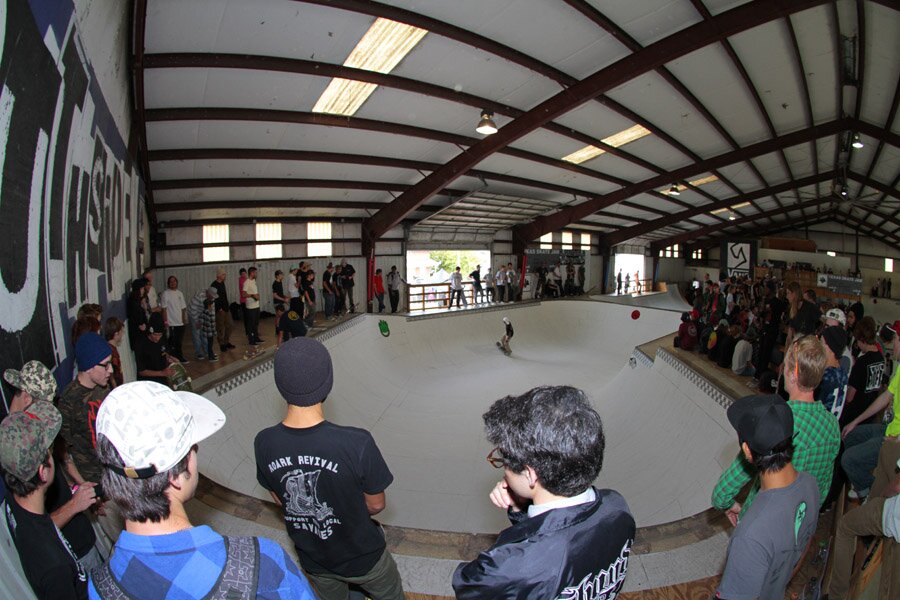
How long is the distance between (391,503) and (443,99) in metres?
6.48

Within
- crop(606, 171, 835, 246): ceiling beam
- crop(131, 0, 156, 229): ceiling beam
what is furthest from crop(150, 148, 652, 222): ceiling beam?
crop(606, 171, 835, 246): ceiling beam

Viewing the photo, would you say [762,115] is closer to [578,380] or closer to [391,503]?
[578,380]

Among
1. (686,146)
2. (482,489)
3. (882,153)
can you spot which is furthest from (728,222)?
(482,489)

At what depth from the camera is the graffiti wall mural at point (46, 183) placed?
5.49 feet

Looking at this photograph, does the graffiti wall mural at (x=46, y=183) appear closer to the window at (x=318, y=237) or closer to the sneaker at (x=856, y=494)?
the sneaker at (x=856, y=494)

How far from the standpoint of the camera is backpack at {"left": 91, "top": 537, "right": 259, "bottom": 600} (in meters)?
0.84

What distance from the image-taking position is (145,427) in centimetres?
89

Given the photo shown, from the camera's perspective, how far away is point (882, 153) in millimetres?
12203

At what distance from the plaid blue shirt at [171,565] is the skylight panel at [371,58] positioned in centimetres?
602

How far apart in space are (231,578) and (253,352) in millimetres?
6727

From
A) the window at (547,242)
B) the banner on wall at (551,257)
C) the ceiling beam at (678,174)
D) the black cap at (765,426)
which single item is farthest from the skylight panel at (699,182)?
the black cap at (765,426)

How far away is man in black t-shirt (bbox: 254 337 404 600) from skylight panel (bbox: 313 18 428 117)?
546cm

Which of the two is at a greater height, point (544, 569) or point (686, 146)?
point (686, 146)

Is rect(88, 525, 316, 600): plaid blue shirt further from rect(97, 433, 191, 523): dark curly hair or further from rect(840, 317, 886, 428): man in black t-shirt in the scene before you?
rect(840, 317, 886, 428): man in black t-shirt
